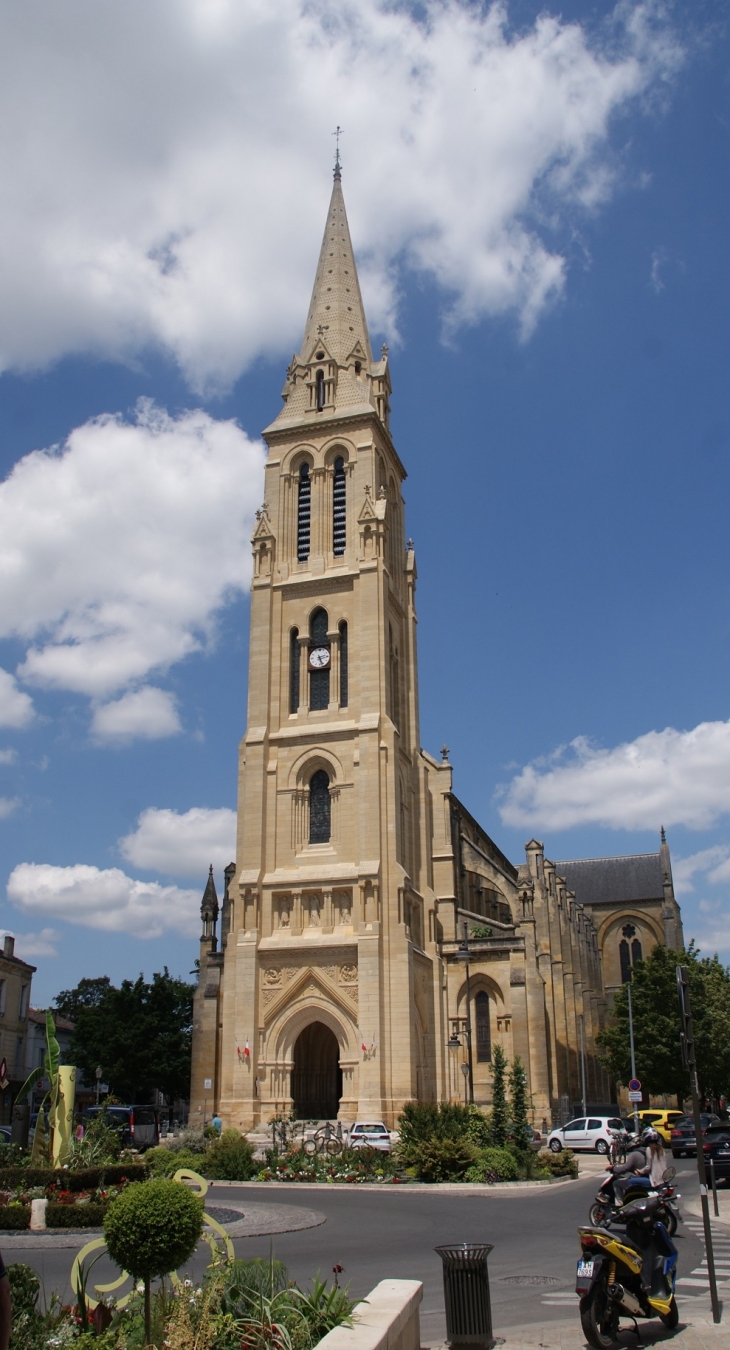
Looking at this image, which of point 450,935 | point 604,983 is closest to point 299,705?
point 450,935

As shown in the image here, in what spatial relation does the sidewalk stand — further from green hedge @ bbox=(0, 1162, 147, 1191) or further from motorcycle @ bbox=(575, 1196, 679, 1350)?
green hedge @ bbox=(0, 1162, 147, 1191)

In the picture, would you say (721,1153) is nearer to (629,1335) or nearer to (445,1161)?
(445,1161)

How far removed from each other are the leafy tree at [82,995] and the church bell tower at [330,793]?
41010 mm

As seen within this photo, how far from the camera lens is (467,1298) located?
860cm

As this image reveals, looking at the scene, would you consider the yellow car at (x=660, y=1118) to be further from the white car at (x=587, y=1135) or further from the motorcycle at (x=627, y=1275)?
the motorcycle at (x=627, y=1275)

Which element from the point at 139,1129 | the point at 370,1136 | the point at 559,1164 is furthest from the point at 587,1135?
the point at 139,1129

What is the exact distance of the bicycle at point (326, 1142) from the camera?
92.4 feet

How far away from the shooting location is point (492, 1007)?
41.7 metres

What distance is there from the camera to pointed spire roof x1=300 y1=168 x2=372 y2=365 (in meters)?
48.5

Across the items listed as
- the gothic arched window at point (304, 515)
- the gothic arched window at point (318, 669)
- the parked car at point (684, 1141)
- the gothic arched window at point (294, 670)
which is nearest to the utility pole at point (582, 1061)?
the parked car at point (684, 1141)

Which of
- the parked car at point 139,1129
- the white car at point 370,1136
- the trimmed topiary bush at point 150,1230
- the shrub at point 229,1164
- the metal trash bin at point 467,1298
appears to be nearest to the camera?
the trimmed topiary bush at point 150,1230

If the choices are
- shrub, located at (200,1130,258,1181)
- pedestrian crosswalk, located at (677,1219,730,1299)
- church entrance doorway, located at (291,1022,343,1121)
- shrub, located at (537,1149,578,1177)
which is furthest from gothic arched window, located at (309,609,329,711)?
pedestrian crosswalk, located at (677,1219,730,1299)

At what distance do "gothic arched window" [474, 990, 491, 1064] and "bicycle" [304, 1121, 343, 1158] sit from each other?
10.1 metres

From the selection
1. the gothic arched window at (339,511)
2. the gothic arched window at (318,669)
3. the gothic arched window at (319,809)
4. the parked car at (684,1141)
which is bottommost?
the parked car at (684,1141)
